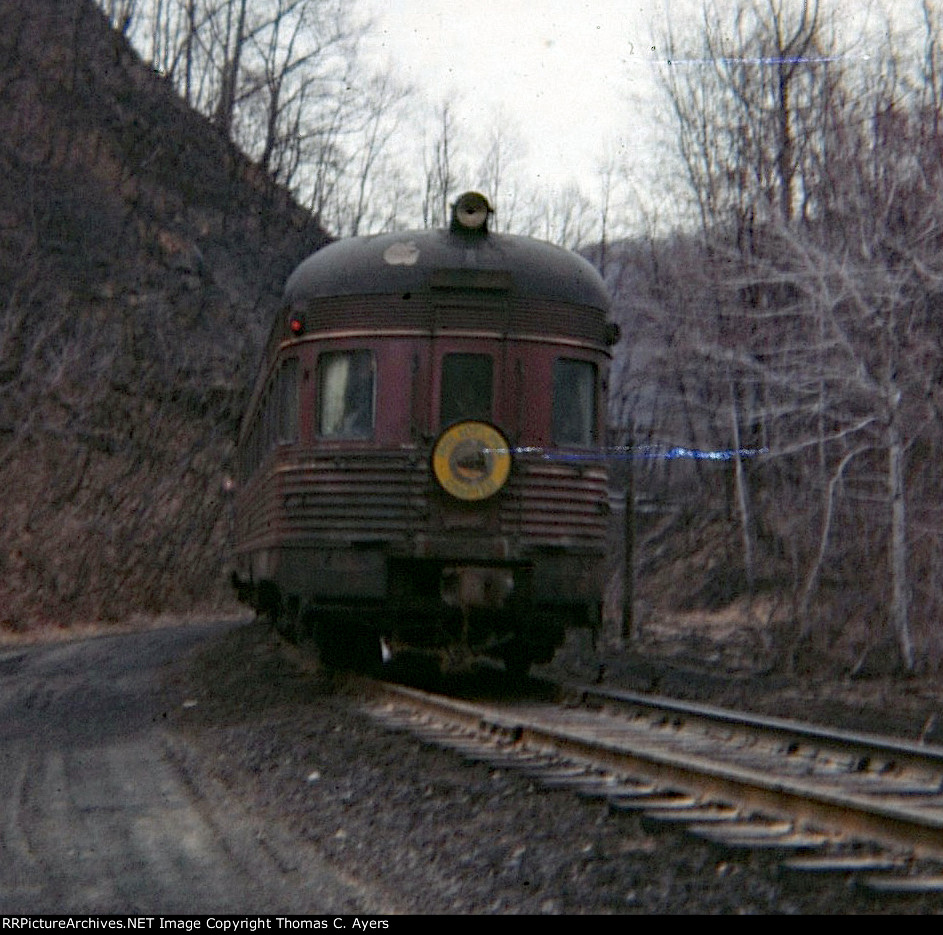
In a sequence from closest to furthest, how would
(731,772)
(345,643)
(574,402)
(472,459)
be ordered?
(731,772) → (472,459) → (574,402) → (345,643)

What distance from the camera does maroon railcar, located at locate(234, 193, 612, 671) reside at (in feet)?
33.5

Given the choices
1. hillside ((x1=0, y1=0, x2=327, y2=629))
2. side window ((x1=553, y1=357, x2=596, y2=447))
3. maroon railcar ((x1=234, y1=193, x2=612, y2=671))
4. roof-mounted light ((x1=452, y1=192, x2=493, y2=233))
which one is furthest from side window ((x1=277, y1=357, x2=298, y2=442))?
hillside ((x1=0, y1=0, x2=327, y2=629))

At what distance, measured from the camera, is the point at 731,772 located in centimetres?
586

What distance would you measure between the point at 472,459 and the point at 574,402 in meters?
1.05

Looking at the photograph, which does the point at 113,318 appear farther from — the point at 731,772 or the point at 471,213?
the point at 731,772

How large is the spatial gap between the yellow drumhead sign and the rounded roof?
1.12m

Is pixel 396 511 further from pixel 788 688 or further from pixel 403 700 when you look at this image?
pixel 788 688

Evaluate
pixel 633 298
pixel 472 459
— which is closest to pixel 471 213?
pixel 472 459

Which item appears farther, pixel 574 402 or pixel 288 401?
pixel 288 401

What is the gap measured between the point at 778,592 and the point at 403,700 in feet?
39.8

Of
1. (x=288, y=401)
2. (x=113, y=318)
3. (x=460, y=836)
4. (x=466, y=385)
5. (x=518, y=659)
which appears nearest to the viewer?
(x=460, y=836)

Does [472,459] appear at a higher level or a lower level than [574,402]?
lower

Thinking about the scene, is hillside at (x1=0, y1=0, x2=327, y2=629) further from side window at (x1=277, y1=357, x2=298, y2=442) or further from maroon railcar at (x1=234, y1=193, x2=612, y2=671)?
maroon railcar at (x1=234, y1=193, x2=612, y2=671)

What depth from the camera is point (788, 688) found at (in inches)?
511
